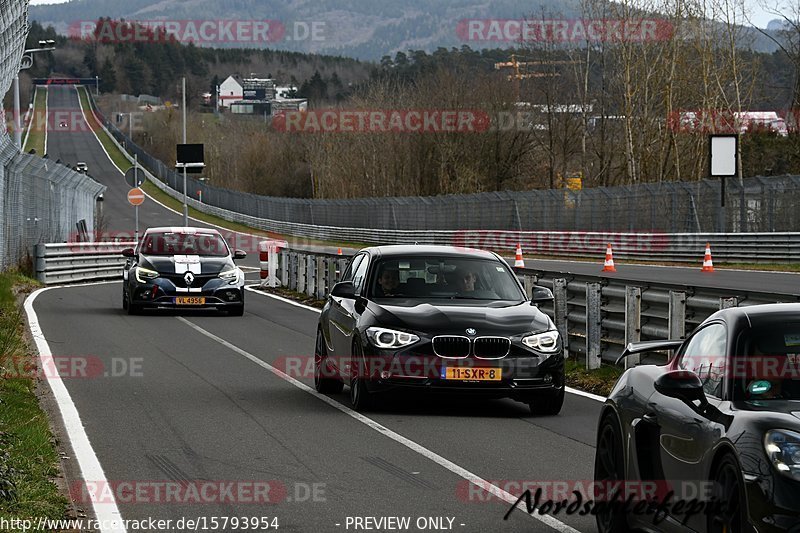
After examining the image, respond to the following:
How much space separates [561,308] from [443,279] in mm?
3895

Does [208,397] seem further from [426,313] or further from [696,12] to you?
[696,12]

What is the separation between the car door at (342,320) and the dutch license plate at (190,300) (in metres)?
10.0

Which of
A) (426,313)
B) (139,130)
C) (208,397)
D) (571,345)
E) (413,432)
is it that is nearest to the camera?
(413,432)

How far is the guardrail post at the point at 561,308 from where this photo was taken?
16.2 m

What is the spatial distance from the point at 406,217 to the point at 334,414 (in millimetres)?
55061

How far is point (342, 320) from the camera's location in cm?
1283

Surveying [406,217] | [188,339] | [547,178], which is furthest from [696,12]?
[188,339]

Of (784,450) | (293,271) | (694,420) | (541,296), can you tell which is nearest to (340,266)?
(293,271)

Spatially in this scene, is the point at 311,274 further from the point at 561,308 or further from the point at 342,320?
the point at 342,320

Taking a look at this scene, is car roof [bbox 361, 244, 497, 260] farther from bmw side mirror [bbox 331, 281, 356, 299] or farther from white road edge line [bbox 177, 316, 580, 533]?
white road edge line [bbox 177, 316, 580, 533]

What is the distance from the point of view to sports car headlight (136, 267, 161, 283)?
23547 mm

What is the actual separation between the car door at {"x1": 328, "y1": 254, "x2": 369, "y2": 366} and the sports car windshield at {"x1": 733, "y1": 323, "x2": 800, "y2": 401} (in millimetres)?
6521

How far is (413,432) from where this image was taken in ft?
35.4

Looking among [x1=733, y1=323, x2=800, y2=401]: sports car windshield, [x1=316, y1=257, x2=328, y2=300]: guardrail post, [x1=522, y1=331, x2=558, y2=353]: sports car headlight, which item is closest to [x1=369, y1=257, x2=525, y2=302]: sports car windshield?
[x1=522, y1=331, x2=558, y2=353]: sports car headlight
